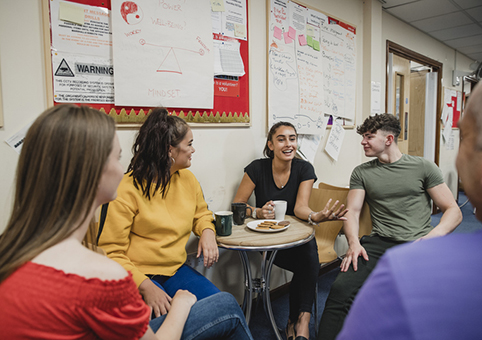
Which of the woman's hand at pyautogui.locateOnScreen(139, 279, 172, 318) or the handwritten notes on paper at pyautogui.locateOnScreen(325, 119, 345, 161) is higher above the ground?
the handwritten notes on paper at pyautogui.locateOnScreen(325, 119, 345, 161)

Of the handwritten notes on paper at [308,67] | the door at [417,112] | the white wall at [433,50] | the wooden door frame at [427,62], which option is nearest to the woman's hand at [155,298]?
the handwritten notes on paper at [308,67]

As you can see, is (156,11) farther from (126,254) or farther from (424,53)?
(424,53)

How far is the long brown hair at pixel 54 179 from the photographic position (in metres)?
0.66

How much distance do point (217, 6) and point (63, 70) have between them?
3.42 feet

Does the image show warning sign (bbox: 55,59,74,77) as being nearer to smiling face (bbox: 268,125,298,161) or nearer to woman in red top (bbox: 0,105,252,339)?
woman in red top (bbox: 0,105,252,339)

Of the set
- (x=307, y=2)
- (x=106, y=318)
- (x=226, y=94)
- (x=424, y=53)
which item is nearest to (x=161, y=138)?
(x=226, y=94)

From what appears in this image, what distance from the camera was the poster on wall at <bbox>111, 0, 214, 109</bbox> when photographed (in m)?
1.64

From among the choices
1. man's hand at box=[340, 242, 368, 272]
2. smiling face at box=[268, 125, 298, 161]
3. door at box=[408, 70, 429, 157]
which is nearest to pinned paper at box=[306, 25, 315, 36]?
smiling face at box=[268, 125, 298, 161]

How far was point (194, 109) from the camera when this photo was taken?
196 centimetres

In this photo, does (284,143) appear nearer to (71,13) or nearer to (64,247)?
(71,13)

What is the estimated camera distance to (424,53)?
438 cm

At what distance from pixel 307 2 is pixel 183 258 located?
2302mm

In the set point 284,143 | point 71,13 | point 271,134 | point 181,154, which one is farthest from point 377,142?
point 71,13

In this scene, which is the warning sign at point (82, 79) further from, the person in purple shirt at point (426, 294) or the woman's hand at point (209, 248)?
the person in purple shirt at point (426, 294)
